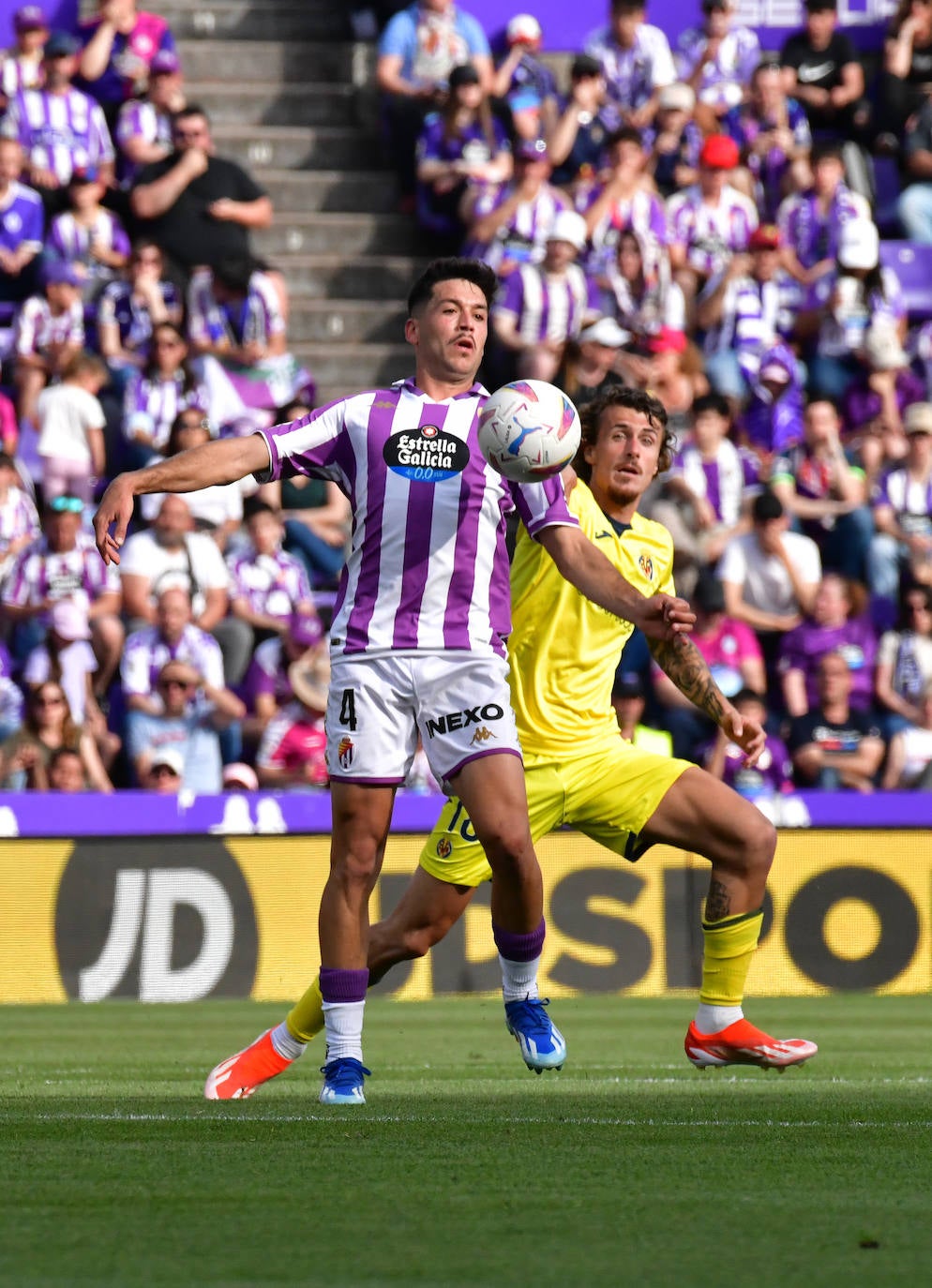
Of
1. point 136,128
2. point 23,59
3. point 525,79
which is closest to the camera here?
point 23,59

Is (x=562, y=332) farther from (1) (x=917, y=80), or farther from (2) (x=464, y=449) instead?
(2) (x=464, y=449)

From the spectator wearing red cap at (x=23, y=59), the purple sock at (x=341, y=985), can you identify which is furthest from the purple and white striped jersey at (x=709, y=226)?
the purple sock at (x=341, y=985)

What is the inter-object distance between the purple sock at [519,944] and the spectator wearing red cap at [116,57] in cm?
1143

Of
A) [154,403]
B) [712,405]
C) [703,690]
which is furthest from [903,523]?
[703,690]

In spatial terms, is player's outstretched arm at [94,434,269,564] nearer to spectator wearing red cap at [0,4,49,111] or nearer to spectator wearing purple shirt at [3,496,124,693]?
spectator wearing purple shirt at [3,496,124,693]

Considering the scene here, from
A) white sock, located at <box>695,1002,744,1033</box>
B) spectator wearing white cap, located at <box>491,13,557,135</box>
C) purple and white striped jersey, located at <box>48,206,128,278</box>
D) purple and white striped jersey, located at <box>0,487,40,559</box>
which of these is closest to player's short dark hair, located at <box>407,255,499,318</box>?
white sock, located at <box>695,1002,744,1033</box>

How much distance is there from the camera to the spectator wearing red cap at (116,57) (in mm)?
16719

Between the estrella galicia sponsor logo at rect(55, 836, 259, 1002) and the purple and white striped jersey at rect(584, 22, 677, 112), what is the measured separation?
830 centimetres

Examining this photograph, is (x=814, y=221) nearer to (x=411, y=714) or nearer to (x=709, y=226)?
(x=709, y=226)

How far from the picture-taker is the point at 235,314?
51.7 ft

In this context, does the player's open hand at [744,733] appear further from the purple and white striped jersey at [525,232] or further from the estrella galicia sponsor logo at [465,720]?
the purple and white striped jersey at [525,232]

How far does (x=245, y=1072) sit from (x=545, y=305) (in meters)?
9.65

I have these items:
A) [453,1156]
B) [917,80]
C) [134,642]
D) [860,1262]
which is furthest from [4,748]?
[917,80]

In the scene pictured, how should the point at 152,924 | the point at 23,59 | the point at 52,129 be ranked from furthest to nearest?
the point at 23,59, the point at 52,129, the point at 152,924
